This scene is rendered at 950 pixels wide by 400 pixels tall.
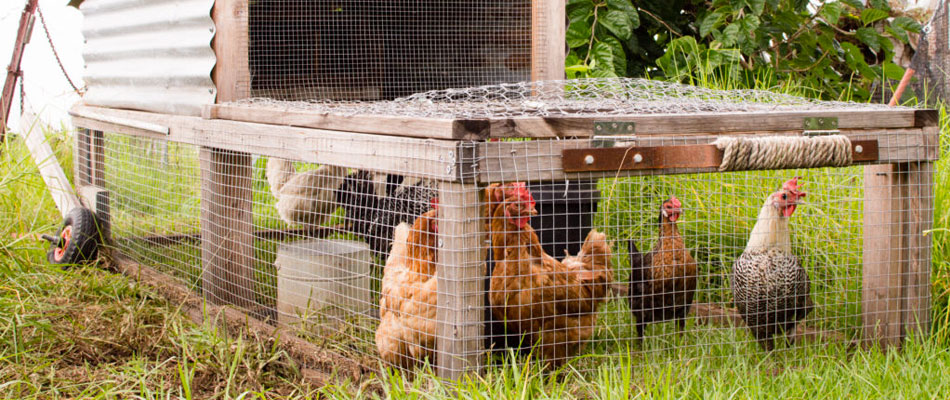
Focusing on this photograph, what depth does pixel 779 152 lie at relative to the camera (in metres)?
2.62

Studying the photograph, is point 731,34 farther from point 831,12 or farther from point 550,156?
point 550,156

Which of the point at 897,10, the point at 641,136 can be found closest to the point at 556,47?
the point at 641,136

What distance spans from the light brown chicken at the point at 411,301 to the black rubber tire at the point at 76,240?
217 centimetres

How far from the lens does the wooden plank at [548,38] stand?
13.6 ft

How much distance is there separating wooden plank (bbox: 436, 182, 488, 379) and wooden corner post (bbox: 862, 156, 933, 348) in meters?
1.55

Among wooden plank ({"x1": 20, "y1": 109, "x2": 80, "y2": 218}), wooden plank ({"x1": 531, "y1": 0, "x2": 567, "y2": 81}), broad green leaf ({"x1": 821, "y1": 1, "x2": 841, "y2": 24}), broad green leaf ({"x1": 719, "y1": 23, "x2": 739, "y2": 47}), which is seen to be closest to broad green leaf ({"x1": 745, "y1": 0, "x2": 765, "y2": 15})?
broad green leaf ({"x1": 719, "y1": 23, "x2": 739, "y2": 47})

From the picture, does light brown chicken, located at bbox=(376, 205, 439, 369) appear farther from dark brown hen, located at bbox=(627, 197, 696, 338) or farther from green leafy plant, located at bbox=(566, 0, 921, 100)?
green leafy plant, located at bbox=(566, 0, 921, 100)

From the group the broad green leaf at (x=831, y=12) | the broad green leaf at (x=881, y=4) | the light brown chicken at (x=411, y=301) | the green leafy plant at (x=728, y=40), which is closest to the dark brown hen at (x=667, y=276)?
the light brown chicken at (x=411, y=301)

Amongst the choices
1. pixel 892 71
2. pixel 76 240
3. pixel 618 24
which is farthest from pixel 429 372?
pixel 892 71

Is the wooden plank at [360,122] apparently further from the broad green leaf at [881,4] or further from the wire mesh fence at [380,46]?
the broad green leaf at [881,4]

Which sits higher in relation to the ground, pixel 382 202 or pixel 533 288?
pixel 382 202

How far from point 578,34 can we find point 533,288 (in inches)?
126

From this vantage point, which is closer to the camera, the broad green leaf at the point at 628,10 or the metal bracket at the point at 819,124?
A: the metal bracket at the point at 819,124

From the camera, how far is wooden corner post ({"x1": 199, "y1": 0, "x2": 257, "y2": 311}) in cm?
364
